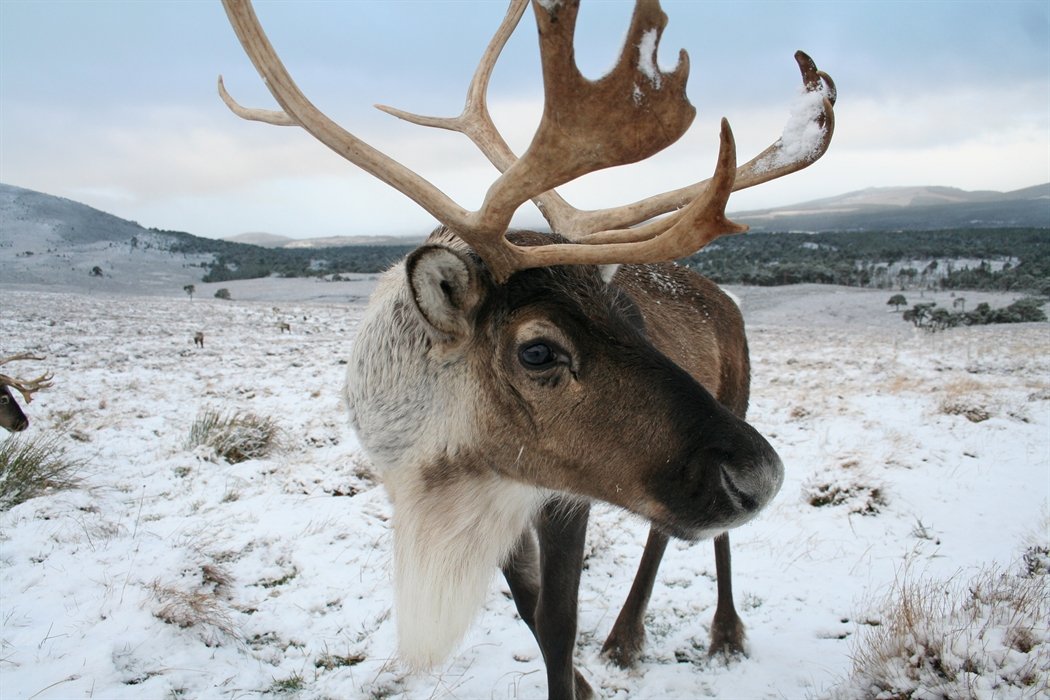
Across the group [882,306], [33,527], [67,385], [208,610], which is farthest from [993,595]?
[882,306]

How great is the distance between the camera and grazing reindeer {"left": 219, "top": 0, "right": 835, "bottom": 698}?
5.40 feet

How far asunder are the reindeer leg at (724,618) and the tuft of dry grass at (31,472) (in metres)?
4.63

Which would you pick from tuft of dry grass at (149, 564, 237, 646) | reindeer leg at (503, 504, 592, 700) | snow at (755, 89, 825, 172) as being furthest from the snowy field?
snow at (755, 89, 825, 172)

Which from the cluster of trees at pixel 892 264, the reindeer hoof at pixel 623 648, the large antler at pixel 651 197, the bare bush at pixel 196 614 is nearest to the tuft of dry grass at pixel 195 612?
the bare bush at pixel 196 614

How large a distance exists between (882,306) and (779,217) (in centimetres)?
16350

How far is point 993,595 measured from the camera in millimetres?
A: 2641

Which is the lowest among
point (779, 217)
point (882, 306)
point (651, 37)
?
point (882, 306)

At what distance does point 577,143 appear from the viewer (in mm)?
1673

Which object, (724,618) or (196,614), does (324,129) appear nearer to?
(196,614)

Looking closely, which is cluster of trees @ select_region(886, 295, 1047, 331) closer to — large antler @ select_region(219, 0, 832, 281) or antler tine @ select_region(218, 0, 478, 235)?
large antler @ select_region(219, 0, 832, 281)

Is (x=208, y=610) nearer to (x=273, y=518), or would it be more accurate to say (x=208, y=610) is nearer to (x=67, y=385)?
(x=273, y=518)

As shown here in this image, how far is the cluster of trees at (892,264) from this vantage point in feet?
106

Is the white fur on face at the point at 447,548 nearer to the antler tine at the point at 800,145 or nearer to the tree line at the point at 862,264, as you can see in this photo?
the antler tine at the point at 800,145

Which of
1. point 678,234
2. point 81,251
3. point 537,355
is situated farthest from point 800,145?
point 81,251
